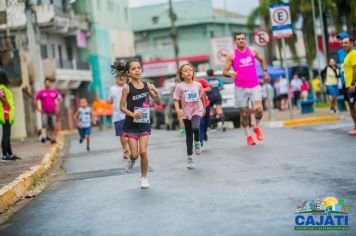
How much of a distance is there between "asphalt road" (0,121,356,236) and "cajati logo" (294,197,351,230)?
0.29 feet

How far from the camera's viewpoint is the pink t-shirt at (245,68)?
15.7 meters

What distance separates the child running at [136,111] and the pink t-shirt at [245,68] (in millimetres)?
5197

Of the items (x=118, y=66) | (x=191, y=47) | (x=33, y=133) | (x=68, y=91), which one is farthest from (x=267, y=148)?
(x=191, y=47)

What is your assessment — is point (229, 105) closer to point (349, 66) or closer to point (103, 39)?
point (349, 66)

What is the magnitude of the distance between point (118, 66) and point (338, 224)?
17.5 ft

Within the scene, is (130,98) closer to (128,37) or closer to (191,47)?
(128,37)

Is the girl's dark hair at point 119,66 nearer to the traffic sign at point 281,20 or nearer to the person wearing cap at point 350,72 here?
the person wearing cap at point 350,72

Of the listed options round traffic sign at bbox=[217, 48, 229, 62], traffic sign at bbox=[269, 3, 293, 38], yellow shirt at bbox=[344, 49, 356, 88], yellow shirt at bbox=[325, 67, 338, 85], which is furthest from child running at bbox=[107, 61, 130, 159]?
round traffic sign at bbox=[217, 48, 229, 62]

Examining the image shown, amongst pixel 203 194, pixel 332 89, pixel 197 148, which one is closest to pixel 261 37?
pixel 332 89

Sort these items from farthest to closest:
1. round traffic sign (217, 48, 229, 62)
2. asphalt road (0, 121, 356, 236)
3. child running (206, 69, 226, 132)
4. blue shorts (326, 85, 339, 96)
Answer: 1. round traffic sign (217, 48, 229, 62)
2. blue shorts (326, 85, 339, 96)
3. child running (206, 69, 226, 132)
4. asphalt road (0, 121, 356, 236)

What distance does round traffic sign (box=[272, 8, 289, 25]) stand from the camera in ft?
75.8

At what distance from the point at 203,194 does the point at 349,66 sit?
24.5 feet

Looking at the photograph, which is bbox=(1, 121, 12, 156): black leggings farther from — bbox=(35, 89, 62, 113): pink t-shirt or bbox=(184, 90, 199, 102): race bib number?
bbox=(35, 89, 62, 113): pink t-shirt

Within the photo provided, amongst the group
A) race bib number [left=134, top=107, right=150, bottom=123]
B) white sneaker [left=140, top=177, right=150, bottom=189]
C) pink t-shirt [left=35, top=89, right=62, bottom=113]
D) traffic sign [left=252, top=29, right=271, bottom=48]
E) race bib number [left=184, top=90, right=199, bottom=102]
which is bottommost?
white sneaker [left=140, top=177, right=150, bottom=189]
